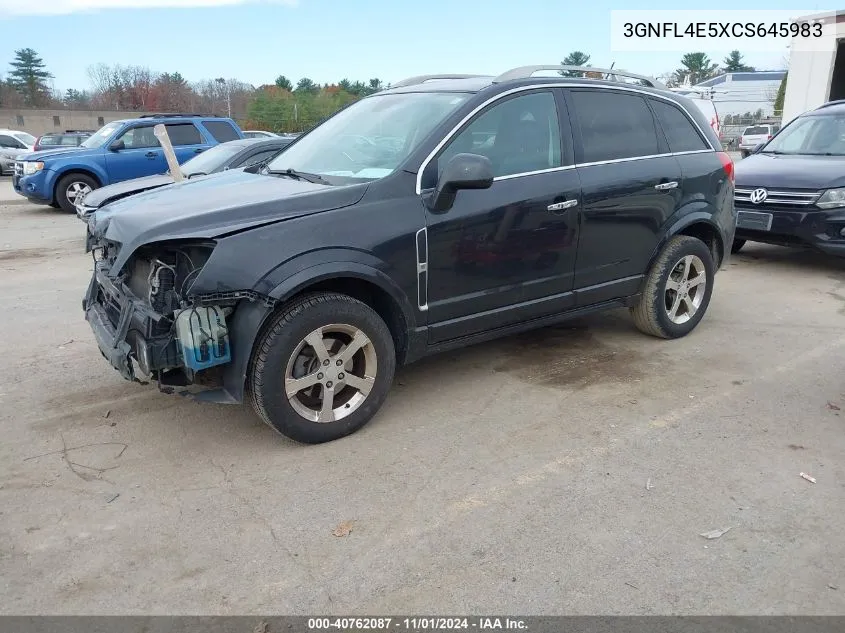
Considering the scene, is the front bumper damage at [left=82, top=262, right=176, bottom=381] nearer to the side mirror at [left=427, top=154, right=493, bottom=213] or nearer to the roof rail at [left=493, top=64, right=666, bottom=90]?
the side mirror at [left=427, top=154, right=493, bottom=213]

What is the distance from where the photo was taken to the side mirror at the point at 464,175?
12.2ft

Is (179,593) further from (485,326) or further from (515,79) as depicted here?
(515,79)

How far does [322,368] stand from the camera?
365 centimetres

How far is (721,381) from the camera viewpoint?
4648mm

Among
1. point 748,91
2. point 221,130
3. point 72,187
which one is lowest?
point 72,187

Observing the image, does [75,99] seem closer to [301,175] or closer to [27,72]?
[27,72]

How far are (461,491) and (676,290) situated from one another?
2.91 meters

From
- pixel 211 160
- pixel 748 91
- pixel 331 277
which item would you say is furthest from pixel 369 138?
pixel 748 91

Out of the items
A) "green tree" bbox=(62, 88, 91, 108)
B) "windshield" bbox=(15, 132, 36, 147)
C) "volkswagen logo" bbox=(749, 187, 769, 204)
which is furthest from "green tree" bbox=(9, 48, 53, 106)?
"volkswagen logo" bbox=(749, 187, 769, 204)

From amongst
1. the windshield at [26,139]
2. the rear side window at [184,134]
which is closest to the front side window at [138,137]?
the rear side window at [184,134]

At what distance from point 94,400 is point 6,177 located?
2443 centimetres

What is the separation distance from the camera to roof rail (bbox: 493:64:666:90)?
4.48 meters

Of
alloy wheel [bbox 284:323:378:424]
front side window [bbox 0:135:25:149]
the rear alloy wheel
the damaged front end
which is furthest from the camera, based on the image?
front side window [bbox 0:135:25:149]

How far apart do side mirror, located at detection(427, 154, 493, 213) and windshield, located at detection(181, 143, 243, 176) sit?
5784mm
